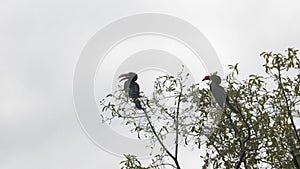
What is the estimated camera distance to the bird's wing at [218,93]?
9.91 m

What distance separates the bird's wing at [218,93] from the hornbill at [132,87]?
1321 millimetres

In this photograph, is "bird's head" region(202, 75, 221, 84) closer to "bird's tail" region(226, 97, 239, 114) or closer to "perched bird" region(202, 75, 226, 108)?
"perched bird" region(202, 75, 226, 108)

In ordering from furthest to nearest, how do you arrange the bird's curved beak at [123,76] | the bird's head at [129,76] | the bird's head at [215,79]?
the bird's curved beak at [123,76] → the bird's head at [129,76] → the bird's head at [215,79]

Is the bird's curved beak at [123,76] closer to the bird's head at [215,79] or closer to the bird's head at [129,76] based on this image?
the bird's head at [129,76]

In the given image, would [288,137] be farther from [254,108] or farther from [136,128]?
[136,128]

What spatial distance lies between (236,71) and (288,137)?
4.68 ft

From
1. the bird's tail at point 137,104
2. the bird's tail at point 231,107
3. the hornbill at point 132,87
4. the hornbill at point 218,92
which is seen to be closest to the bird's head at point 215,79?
the hornbill at point 218,92

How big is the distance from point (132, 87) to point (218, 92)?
4.92 feet

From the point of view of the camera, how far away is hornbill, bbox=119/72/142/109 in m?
9.72

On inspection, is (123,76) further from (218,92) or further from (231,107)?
(231,107)

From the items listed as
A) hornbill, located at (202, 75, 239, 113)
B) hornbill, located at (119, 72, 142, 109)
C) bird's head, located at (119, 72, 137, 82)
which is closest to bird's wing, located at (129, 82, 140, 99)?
hornbill, located at (119, 72, 142, 109)

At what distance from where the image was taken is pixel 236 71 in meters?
10.1

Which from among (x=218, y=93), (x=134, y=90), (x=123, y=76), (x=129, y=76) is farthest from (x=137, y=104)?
(x=218, y=93)

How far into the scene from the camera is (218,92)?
1017cm
